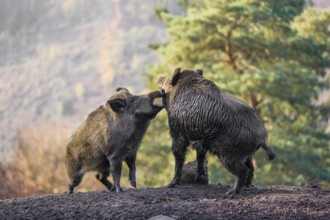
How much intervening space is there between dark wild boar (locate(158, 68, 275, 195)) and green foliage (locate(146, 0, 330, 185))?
12.3 m

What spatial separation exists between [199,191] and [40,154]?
622 inches

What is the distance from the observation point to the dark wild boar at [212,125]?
8.37 metres

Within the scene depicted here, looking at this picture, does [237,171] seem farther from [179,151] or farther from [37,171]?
[37,171]

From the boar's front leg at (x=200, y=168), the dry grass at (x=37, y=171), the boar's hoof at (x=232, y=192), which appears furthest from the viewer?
the dry grass at (x=37, y=171)

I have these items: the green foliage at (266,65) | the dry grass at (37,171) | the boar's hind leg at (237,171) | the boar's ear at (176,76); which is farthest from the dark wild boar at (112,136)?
the dry grass at (37,171)

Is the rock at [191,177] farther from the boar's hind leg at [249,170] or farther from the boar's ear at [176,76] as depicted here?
the boar's ear at [176,76]

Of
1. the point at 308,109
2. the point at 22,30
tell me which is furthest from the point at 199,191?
the point at 22,30

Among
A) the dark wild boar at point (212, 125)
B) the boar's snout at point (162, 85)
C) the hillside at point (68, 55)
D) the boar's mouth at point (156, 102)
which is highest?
the hillside at point (68, 55)

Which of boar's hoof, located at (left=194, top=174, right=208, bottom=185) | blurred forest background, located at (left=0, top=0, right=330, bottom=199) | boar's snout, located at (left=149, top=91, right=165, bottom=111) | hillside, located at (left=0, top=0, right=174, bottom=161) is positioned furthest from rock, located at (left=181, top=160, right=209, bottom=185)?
hillside, located at (left=0, top=0, right=174, bottom=161)

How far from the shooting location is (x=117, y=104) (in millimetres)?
8891

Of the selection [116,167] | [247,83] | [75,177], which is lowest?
[75,177]

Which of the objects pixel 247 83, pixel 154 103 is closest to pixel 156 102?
pixel 154 103

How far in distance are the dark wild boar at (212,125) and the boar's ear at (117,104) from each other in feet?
1.83

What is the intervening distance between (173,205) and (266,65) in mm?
16742
